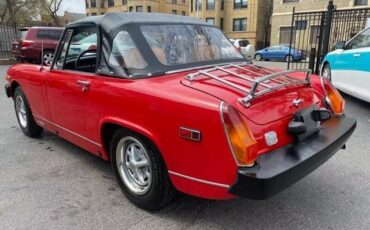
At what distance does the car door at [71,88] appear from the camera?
11.3ft

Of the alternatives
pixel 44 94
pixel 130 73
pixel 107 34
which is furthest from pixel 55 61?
pixel 130 73

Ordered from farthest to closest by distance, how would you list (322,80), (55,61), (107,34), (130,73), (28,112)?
(28,112), (55,61), (322,80), (107,34), (130,73)

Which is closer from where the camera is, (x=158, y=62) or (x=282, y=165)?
(x=282, y=165)

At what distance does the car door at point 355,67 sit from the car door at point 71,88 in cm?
470

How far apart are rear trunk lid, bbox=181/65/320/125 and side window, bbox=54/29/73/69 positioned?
1851 mm

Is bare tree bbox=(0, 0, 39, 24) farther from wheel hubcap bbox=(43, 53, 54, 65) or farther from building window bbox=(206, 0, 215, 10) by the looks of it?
wheel hubcap bbox=(43, 53, 54, 65)

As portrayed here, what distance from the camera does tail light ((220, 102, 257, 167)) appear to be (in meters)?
2.24

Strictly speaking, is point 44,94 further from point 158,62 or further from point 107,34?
point 158,62

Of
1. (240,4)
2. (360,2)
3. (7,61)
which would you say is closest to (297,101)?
(7,61)

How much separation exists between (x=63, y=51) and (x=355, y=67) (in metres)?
5.20

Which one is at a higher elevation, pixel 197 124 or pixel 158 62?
pixel 158 62

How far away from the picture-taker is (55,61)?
407 centimetres

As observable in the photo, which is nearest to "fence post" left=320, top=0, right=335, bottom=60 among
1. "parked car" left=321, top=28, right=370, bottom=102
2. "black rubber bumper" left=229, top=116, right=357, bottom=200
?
"parked car" left=321, top=28, right=370, bottom=102

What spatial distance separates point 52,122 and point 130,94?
1.81 m
